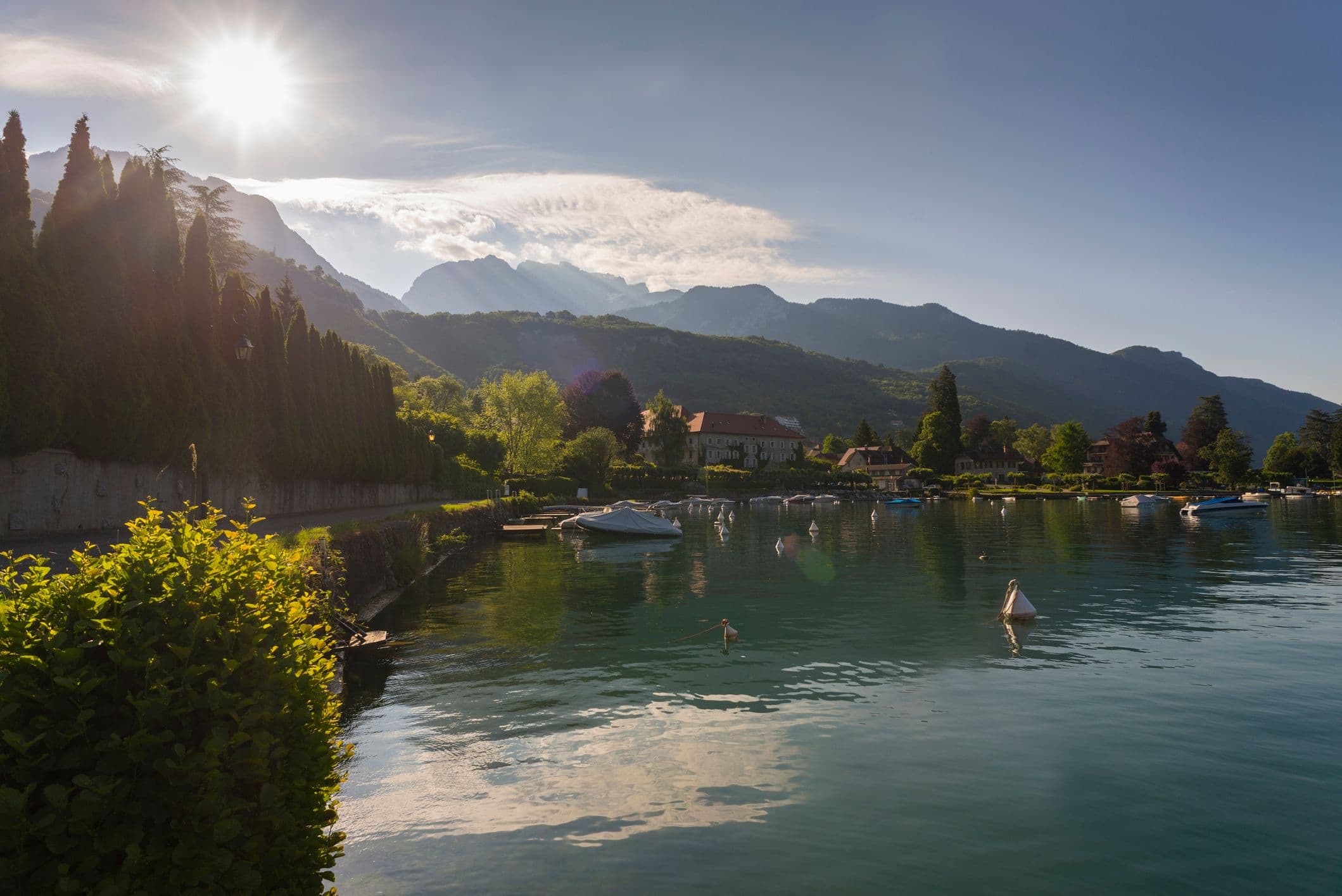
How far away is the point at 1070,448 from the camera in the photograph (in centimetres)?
14925

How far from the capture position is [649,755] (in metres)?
12.0

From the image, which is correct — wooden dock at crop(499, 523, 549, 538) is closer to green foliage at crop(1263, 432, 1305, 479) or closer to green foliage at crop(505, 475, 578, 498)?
green foliage at crop(505, 475, 578, 498)

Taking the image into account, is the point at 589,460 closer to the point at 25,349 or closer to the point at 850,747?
the point at 25,349

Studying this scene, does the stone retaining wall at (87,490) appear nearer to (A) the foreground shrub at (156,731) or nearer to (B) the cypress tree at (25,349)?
(B) the cypress tree at (25,349)

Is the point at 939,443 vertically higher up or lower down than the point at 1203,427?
lower down

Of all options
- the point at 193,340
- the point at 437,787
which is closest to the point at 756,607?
the point at 437,787

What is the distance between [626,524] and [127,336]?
36.2 meters

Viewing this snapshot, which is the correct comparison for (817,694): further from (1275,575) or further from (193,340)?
(1275,575)

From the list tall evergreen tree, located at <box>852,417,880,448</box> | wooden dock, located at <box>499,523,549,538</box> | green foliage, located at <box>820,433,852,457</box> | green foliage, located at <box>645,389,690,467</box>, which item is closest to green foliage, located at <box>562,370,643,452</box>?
green foliage, located at <box>645,389,690,467</box>

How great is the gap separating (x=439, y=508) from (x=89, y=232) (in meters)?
25.8

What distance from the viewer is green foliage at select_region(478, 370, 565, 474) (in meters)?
92.4

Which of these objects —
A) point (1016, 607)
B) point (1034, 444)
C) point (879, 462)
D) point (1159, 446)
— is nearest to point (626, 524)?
point (1016, 607)

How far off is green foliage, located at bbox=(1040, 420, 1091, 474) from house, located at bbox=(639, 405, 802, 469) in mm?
50038

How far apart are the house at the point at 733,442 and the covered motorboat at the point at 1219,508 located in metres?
86.3
